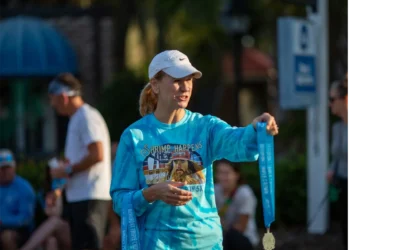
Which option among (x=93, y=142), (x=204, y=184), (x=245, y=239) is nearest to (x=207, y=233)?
(x=204, y=184)

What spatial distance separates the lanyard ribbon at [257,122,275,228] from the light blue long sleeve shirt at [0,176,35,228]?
18.0 feet

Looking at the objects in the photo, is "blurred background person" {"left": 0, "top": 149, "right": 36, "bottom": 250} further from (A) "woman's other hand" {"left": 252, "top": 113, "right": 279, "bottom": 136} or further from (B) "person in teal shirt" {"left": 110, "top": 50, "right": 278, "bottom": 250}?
(A) "woman's other hand" {"left": 252, "top": 113, "right": 279, "bottom": 136}

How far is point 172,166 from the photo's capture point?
4668mm

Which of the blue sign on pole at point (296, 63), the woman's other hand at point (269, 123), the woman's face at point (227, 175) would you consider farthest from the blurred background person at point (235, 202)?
the woman's other hand at point (269, 123)

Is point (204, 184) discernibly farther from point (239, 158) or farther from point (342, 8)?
point (342, 8)

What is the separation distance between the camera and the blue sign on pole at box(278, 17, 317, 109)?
1105 cm

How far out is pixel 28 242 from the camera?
30.4 feet

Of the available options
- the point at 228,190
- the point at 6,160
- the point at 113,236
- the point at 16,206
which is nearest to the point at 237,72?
the point at 6,160

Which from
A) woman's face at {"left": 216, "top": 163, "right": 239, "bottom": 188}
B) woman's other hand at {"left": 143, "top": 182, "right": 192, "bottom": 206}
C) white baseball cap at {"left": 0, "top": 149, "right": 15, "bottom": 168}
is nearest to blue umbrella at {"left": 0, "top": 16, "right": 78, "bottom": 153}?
white baseball cap at {"left": 0, "top": 149, "right": 15, "bottom": 168}

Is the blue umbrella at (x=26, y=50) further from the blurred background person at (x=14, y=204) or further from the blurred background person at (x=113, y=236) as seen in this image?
the blurred background person at (x=113, y=236)

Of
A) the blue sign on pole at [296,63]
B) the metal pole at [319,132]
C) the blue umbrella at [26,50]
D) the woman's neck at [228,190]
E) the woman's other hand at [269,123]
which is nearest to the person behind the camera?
the woman's other hand at [269,123]

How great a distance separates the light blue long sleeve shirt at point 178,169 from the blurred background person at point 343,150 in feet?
10.4

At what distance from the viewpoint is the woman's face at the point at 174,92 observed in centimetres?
474

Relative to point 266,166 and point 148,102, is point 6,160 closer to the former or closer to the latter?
point 148,102
